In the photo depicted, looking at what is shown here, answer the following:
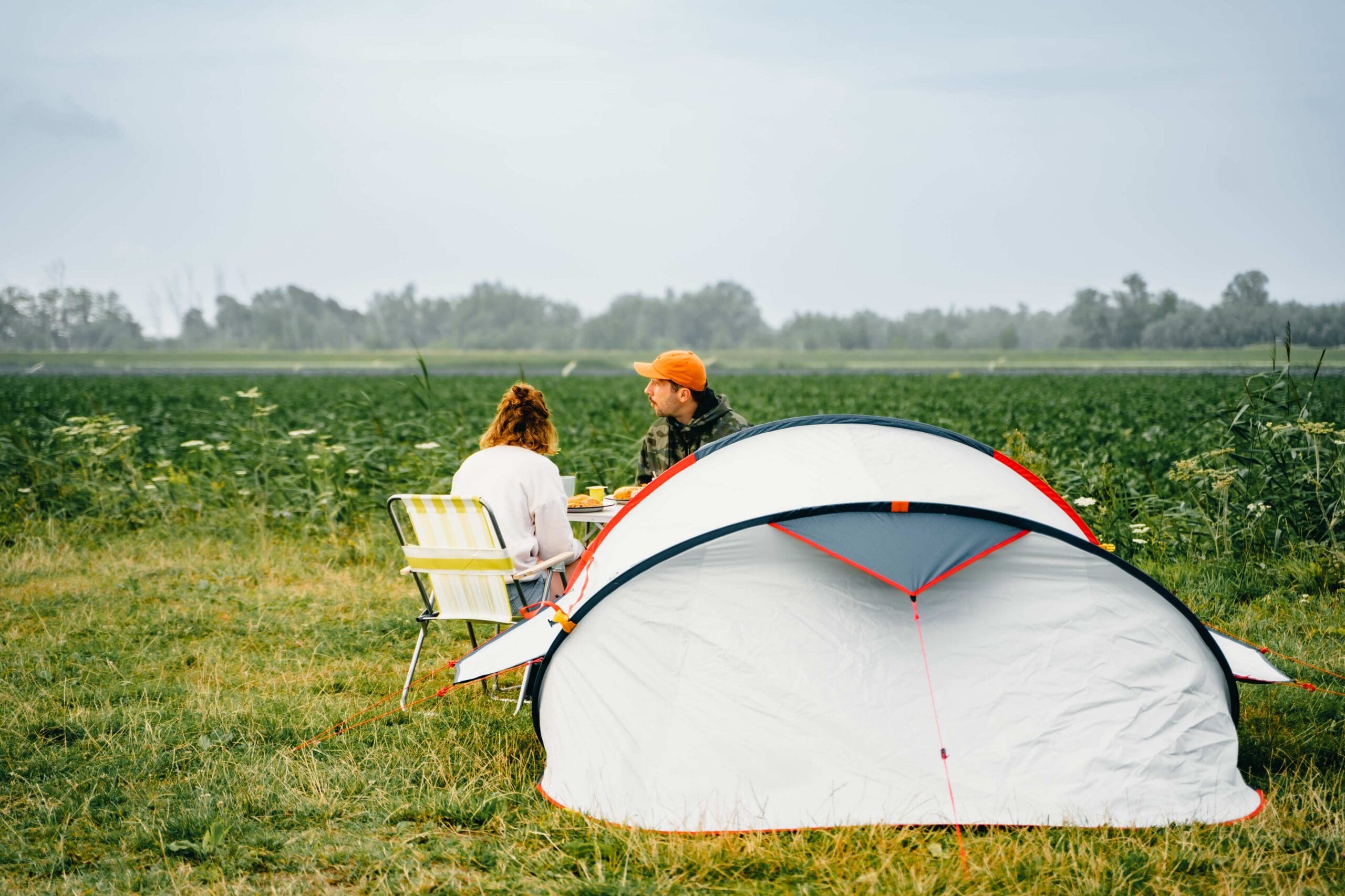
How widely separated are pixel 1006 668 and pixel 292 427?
11.6m

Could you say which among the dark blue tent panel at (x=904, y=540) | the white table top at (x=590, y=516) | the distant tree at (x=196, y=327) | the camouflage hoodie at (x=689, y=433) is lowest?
the white table top at (x=590, y=516)

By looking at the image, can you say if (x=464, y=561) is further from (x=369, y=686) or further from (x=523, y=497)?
(x=369, y=686)

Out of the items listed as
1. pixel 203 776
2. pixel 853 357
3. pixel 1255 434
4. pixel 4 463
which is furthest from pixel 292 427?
pixel 853 357

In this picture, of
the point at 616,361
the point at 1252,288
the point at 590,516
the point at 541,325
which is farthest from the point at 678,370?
the point at 541,325

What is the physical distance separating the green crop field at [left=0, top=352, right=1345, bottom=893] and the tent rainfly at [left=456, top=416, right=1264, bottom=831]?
0.12 m

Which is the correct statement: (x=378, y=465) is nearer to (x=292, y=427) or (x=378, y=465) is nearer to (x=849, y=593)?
(x=292, y=427)

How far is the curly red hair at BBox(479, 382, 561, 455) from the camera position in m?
4.40

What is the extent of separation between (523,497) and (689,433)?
47.3 inches

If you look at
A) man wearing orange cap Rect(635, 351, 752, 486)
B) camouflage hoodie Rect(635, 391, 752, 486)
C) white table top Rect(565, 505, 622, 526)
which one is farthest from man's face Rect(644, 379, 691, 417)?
white table top Rect(565, 505, 622, 526)

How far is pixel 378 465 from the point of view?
8.55m

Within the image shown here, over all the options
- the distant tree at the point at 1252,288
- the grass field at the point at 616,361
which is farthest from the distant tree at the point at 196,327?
the distant tree at the point at 1252,288

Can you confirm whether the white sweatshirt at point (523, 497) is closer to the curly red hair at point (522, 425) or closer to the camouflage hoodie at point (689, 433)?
the curly red hair at point (522, 425)

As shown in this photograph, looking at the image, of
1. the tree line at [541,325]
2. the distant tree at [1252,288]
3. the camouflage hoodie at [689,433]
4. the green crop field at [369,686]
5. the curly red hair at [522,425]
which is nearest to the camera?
the green crop field at [369,686]

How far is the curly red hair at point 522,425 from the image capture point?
14.4 ft
